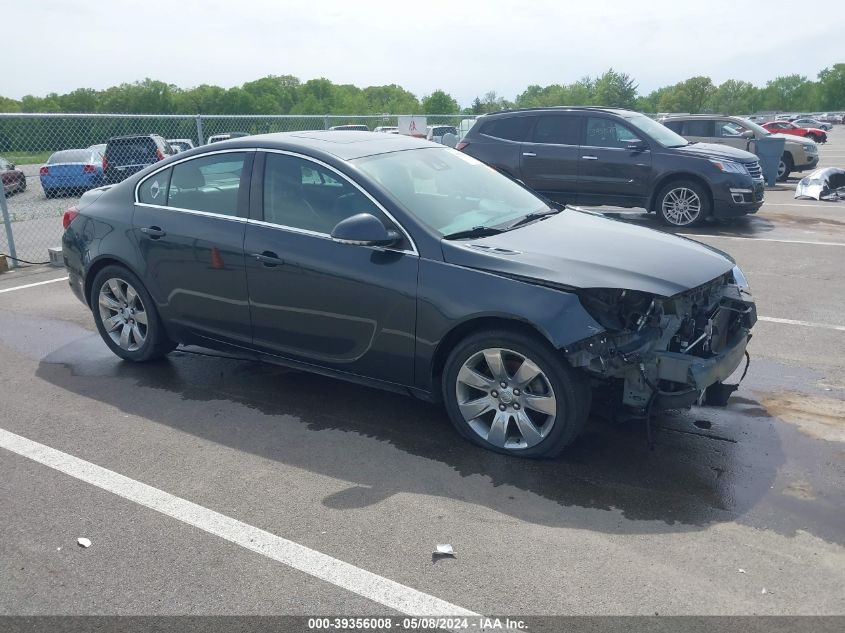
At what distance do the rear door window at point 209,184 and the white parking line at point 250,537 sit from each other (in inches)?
73.2

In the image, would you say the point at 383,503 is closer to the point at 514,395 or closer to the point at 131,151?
the point at 514,395

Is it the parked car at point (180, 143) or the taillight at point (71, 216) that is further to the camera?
the parked car at point (180, 143)

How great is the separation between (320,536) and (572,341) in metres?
1.54

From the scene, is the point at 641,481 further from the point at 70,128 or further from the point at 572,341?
the point at 70,128

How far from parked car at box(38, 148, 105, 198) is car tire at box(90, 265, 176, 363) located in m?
6.43

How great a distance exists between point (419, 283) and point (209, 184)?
1.90 meters

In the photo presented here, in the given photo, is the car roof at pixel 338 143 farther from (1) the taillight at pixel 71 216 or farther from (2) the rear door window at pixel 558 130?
(2) the rear door window at pixel 558 130

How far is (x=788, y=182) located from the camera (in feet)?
66.0

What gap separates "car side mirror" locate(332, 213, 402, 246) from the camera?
4.28 m

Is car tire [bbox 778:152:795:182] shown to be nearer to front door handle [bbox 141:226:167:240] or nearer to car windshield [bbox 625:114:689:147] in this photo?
car windshield [bbox 625:114:689:147]

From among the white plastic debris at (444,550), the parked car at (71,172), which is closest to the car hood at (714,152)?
the parked car at (71,172)

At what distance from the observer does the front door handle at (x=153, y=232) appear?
5406 mm

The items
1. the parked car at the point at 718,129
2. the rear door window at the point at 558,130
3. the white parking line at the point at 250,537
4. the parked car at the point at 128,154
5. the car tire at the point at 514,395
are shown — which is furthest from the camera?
the parked car at the point at 718,129

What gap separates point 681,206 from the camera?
1191cm
